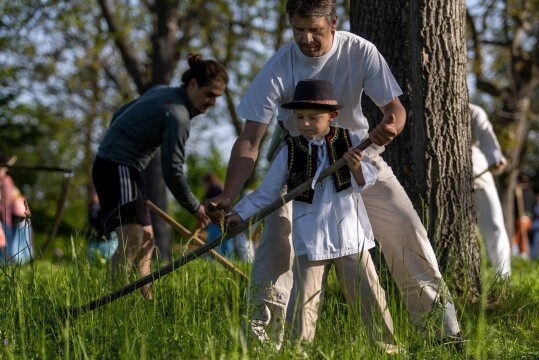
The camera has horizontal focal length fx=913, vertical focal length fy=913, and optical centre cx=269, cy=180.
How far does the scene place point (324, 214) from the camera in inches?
162

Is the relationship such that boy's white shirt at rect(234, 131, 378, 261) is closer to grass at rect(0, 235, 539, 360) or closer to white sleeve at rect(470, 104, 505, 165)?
grass at rect(0, 235, 539, 360)

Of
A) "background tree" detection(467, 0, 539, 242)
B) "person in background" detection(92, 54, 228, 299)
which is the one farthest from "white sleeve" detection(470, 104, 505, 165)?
"background tree" detection(467, 0, 539, 242)

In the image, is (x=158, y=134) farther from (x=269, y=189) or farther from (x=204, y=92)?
(x=269, y=189)

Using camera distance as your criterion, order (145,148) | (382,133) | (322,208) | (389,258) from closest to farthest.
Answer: (382,133) → (322,208) → (389,258) → (145,148)

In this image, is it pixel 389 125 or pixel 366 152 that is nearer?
pixel 389 125

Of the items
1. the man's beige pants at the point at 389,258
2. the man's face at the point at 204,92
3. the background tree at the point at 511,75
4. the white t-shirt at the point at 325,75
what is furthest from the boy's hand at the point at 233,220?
the background tree at the point at 511,75

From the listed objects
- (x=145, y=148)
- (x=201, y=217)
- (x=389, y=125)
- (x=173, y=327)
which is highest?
(x=145, y=148)

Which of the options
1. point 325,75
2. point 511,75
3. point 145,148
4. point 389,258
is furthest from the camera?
point 511,75

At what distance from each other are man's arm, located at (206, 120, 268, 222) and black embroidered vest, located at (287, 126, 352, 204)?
166mm

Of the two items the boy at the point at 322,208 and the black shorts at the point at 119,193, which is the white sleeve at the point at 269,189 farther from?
the black shorts at the point at 119,193

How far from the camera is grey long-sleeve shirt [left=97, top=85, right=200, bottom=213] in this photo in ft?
18.7

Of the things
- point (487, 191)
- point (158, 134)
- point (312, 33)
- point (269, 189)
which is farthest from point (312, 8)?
point (487, 191)

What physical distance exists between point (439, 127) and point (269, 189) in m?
1.60

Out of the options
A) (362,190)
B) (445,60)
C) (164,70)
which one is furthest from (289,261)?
(164,70)
